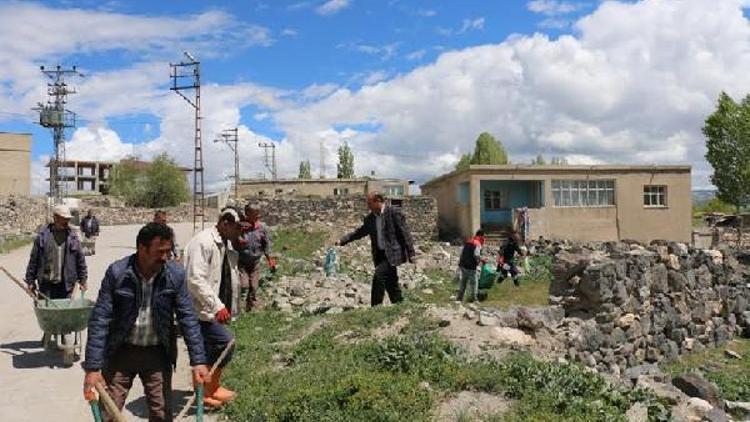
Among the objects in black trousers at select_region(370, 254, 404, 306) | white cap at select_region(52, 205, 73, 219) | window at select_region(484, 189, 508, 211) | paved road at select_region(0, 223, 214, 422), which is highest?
window at select_region(484, 189, 508, 211)

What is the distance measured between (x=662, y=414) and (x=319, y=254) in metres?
21.2

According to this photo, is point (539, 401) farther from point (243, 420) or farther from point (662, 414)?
point (243, 420)

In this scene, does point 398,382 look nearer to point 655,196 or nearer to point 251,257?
point 251,257

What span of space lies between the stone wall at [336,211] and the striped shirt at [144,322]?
32027 mm

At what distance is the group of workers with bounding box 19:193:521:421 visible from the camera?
459 cm

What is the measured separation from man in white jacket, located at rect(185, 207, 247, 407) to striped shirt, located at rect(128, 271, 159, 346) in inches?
53.6

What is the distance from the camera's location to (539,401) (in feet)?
19.7

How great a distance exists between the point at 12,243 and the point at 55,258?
22148 millimetres

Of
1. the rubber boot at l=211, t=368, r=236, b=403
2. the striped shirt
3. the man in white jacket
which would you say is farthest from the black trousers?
the striped shirt

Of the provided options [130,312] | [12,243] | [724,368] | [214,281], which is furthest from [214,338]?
[12,243]

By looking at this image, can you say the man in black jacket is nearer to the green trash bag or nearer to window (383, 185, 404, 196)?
the green trash bag

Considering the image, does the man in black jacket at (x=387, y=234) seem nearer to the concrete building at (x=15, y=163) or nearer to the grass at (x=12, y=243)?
the grass at (x=12, y=243)

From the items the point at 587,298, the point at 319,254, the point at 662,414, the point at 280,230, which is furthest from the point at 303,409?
the point at 280,230

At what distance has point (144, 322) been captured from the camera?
184 inches
